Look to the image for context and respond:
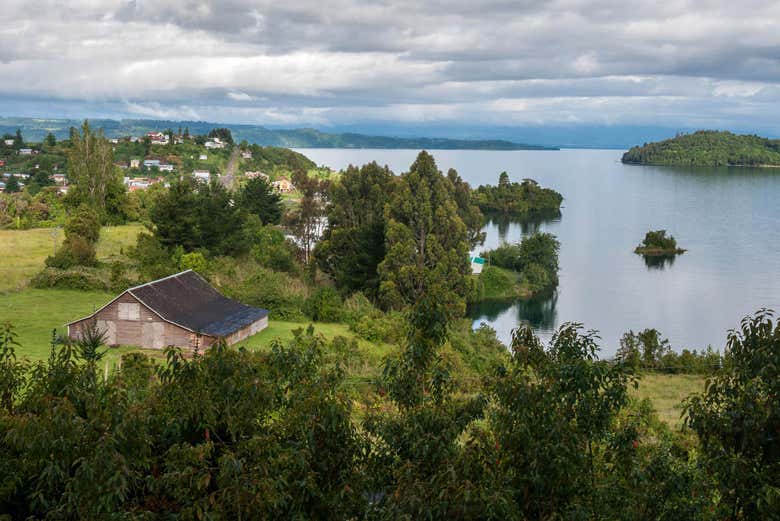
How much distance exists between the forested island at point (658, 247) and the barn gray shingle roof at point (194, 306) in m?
40.9

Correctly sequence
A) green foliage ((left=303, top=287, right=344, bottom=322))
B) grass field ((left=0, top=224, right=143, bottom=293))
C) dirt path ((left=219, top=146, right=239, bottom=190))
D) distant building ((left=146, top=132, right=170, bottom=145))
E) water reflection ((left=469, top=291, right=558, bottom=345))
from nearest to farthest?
green foliage ((left=303, top=287, right=344, bottom=322)) < grass field ((left=0, top=224, right=143, bottom=293)) < water reflection ((left=469, top=291, right=558, bottom=345)) < dirt path ((left=219, top=146, right=239, bottom=190)) < distant building ((left=146, top=132, right=170, bottom=145))

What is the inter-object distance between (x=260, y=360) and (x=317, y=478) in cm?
178

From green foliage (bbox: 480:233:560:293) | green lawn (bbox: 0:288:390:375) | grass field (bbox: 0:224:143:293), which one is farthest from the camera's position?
green foliage (bbox: 480:233:560:293)

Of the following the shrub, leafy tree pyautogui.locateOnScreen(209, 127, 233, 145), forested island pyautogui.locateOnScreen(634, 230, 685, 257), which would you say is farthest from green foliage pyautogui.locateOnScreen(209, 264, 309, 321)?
leafy tree pyautogui.locateOnScreen(209, 127, 233, 145)

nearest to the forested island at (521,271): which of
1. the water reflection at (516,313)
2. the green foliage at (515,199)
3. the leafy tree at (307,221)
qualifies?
the water reflection at (516,313)

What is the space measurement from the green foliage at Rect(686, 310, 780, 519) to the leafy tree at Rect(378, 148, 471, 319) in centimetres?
2527

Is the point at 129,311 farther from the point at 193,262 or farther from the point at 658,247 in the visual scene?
the point at 658,247

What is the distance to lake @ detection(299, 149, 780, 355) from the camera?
3791 cm

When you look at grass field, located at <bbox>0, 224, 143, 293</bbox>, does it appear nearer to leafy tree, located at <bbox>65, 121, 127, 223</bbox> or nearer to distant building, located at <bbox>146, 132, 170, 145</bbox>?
leafy tree, located at <bbox>65, 121, 127, 223</bbox>

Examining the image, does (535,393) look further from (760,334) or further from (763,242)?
(763,242)

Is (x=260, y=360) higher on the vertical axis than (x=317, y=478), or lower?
higher

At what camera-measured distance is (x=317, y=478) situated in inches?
267

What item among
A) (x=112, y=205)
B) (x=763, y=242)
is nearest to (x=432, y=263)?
(x=112, y=205)

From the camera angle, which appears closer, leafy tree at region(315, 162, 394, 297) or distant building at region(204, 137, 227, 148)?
leafy tree at region(315, 162, 394, 297)
